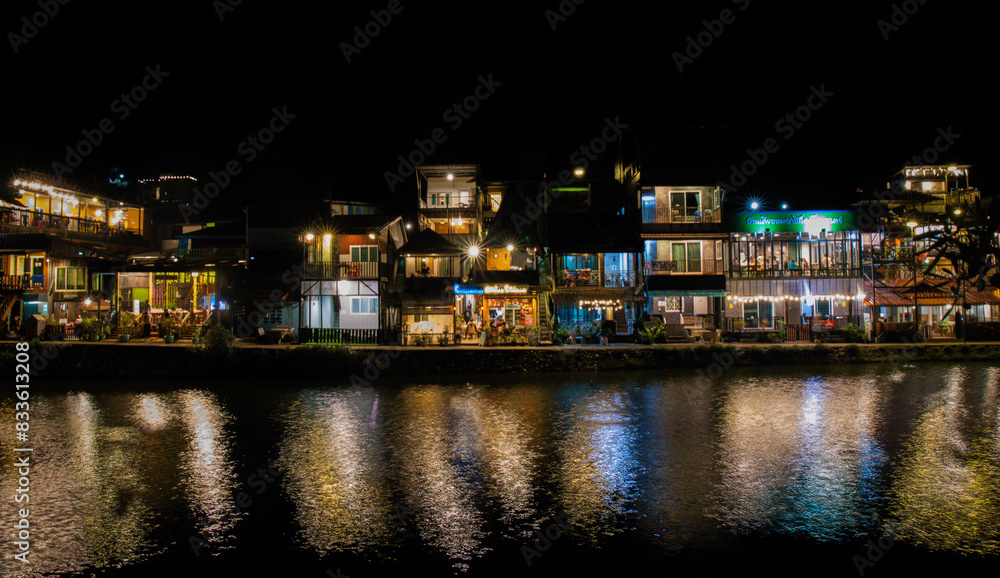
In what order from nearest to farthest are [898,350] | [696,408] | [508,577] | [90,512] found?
[508,577]
[90,512]
[696,408]
[898,350]

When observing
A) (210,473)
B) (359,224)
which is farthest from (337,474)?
(359,224)

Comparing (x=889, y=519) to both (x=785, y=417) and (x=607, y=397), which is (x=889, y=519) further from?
(x=607, y=397)

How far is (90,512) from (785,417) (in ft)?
57.4

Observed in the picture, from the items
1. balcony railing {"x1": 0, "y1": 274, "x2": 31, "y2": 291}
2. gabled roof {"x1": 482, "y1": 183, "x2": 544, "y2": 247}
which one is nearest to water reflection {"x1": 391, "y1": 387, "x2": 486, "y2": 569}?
gabled roof {"x1": 482, "y1": 183, "x2": 544, "y2": 247}

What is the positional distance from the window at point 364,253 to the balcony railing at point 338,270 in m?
1.11

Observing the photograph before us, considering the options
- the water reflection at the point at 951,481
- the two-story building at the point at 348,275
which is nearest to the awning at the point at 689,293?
the water reflection at the point at 951,481

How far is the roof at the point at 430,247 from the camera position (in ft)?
104

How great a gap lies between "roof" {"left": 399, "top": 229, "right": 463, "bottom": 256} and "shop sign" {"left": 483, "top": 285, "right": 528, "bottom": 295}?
2620mm

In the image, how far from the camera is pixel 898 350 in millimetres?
28078

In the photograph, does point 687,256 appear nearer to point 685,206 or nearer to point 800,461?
point 685,206

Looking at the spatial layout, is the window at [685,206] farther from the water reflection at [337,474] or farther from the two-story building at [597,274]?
the water reflection at [337,474]

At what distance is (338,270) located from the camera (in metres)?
31.6

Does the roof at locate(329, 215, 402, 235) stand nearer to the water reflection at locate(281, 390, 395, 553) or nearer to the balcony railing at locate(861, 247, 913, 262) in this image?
the water reflection at locate(281, 390, 395, 553)

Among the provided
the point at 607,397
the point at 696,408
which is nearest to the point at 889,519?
the point at 696,408
